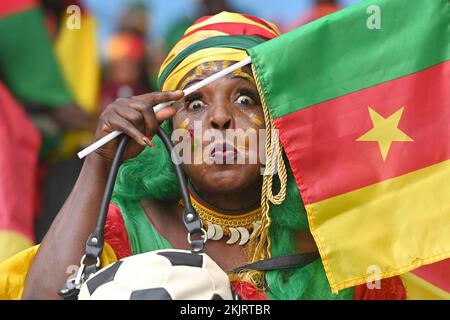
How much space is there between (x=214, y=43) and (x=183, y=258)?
98cm

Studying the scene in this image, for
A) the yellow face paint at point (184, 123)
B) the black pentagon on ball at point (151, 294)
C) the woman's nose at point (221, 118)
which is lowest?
the black pentagon on ball at point (151, 294)

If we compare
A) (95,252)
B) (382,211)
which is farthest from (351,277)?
(95,252)

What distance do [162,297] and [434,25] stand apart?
4.63 feet

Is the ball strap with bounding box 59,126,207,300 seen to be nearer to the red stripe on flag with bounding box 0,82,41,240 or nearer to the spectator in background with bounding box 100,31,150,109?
the red stripe on flag with bounding box 0,82,41,240

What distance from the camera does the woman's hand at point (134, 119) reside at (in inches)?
132

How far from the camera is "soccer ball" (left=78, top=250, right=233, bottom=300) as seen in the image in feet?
9.64

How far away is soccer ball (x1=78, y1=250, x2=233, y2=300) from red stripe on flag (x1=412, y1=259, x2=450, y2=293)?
1138 millimetres

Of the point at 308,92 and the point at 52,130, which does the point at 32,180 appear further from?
the point at 308,92

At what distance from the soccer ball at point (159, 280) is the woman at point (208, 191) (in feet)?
1.34

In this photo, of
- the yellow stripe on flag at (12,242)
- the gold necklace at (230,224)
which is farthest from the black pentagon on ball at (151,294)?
the yellow stripe on flag at (12,242)

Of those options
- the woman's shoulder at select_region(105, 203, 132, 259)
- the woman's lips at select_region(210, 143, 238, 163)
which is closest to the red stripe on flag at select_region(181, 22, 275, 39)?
the woman's lips at select_region(210, 143, 238, 163)

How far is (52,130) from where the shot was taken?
21.9 ft

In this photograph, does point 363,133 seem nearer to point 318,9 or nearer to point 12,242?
point 12,242

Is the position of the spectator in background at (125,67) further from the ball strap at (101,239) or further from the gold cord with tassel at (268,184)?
the ball strap at (101,239)
